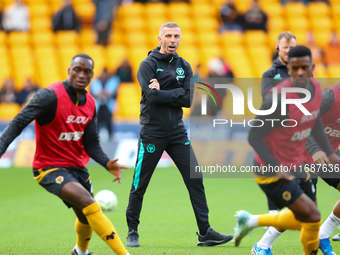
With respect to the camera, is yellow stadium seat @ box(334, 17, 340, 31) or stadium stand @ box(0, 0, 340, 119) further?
yellow stadium seat @ box(334, 17, 340, 31)

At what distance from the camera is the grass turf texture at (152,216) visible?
18.7 feet

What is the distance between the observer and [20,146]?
555 inches

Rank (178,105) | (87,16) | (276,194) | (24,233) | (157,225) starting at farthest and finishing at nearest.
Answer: (87,16)
(157,225)
(24,233)
(178,105)
(276,194)

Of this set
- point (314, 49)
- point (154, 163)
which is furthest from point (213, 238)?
point (314, 49)

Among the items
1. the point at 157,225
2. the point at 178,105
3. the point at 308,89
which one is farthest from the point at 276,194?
the point at 157,225

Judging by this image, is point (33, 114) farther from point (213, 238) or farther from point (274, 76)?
point (274, 76)

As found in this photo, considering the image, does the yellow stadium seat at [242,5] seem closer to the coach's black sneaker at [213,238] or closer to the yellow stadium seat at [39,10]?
the yellow stadium seat at [39,10]

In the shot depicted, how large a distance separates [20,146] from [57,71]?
13.8 feet

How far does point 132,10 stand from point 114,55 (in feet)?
8.46

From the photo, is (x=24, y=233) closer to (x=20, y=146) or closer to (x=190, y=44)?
(x=20, y=146)

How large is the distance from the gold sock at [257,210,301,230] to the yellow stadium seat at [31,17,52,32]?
16.0 meters

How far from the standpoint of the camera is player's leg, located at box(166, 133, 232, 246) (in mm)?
5781

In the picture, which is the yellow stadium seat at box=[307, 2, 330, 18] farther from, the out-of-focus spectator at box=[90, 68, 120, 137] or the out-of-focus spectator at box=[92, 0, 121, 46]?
the out-of-focus spectator at box=[90, 68, 120, 137]

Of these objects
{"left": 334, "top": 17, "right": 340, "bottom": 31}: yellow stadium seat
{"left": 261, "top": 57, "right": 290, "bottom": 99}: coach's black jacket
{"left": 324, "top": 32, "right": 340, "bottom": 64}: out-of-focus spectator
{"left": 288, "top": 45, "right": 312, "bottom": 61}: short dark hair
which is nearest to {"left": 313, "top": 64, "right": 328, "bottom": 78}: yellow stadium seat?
{"left": 324, "top": 32, "right": 340, "bottom": 64}: out-of-focus spectator
